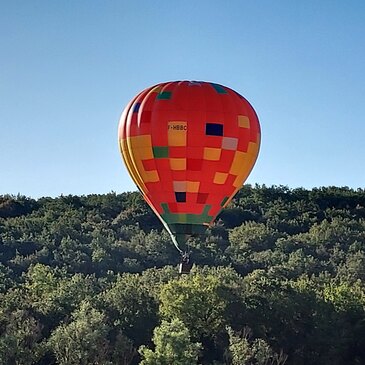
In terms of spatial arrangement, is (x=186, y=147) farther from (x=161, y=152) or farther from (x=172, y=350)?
(x=172, y=350)

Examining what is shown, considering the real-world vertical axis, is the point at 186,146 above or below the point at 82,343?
above

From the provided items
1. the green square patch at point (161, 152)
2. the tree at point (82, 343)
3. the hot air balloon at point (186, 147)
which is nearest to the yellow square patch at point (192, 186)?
the hot air balloon at point (186, 147)

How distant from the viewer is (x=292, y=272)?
66875 mm

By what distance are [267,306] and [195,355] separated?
1019 cm

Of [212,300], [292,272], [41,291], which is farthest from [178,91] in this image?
[292,272]

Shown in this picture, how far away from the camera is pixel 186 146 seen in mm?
26938

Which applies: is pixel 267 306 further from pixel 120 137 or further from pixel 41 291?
pixel 120 137

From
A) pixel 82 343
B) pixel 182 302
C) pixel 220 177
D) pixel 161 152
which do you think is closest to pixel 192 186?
pixel 220 177

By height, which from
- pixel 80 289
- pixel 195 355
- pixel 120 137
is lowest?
pixel 195 355

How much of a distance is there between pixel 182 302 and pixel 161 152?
22.0 m

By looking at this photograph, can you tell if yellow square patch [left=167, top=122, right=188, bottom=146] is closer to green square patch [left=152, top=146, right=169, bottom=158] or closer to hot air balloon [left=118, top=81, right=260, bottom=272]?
hot air balloon [left=118, top=81, right=260, bottom=272]

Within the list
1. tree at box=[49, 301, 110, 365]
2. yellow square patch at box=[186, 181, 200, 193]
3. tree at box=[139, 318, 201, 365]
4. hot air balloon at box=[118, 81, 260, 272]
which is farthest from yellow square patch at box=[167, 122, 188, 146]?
tree at box=[49, 301, 110, 365]

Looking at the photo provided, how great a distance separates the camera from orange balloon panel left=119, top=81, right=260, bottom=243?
26969mm

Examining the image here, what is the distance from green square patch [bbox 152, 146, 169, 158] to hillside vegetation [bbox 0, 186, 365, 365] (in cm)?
1562
